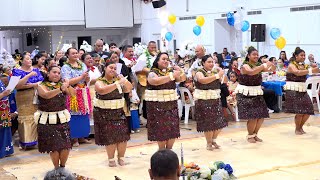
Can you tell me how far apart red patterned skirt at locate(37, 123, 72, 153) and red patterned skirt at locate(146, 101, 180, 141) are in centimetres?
114

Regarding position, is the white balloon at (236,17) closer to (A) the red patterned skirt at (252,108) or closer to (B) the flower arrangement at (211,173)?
(A) the red patterned skirt at (252,108)

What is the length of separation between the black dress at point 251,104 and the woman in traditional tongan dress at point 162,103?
48.8 inches

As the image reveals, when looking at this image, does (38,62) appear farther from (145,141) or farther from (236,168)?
(236,168)

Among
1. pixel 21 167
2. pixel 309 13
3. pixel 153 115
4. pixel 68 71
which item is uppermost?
pixel 309 13

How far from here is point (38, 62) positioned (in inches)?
287

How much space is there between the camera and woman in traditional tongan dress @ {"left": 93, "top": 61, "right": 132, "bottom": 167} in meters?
5.81

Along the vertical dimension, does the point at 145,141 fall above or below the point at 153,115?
below

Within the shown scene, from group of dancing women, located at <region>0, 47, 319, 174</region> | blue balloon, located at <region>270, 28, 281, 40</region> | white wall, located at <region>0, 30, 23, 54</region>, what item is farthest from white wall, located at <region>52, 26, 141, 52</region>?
group of dancing women, located at <region>0, 47, 319, 174</region>

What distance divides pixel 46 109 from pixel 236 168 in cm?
234

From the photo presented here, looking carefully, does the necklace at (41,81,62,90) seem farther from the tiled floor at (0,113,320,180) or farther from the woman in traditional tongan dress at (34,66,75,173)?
the tiled floor at (0,113,320,180)

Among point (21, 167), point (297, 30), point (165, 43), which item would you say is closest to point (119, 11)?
point (165, 43)

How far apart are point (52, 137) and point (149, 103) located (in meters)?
1.32

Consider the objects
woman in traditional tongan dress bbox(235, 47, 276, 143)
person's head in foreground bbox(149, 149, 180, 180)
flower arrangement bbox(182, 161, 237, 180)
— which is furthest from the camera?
woman in traditional tongan dress bbox(235, 47, 276, 143)

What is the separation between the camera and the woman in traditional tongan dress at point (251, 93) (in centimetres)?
685
